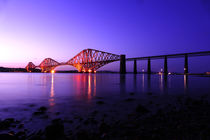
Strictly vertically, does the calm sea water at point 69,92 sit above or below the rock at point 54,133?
below

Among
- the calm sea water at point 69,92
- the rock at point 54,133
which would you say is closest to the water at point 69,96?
the calm sea water at point 69,92

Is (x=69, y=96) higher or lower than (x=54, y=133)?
lower

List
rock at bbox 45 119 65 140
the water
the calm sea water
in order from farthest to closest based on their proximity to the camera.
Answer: the calm sea water → the water → rock at bbox 45 119 65 140

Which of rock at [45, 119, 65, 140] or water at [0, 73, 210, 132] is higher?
rock at [45, 119, 65, 140]

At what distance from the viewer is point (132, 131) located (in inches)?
111

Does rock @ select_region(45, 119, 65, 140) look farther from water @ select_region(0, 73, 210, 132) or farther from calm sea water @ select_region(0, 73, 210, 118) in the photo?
calm sea water @ select_region(0, 73, 210, 118)

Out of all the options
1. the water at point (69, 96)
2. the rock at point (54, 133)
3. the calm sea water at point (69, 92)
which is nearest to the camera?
the rock at point (54, 133)

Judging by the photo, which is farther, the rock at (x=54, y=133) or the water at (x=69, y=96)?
the water at (x=69, y=96)

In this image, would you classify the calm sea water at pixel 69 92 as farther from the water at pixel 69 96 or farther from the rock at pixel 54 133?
the rock at pixel 54 133

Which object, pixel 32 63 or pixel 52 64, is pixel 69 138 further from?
pixel 32 63

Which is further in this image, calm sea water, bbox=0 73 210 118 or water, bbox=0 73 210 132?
calm sea water, bbox=0 73 210 118

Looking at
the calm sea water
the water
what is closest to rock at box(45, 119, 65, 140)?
the water

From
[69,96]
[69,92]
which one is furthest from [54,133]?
[69,92]

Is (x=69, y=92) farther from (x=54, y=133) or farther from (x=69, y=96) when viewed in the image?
(x=54, y=133)
